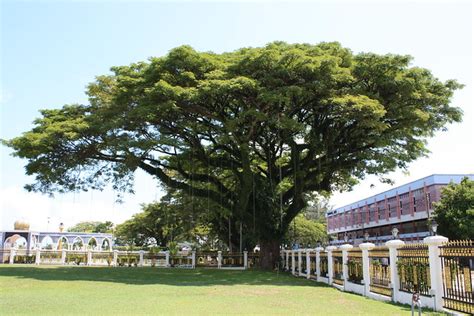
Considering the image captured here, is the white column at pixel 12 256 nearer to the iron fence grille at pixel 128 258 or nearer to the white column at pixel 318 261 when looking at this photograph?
the iron fence grille at pixel 128 258

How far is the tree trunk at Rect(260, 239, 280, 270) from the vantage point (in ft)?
75.8

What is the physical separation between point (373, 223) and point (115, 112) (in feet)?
146

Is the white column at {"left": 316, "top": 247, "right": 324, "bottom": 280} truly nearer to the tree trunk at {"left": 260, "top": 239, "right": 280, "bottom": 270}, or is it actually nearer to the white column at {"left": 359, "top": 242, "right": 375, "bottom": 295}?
the white column at {"left": 359, "top": 242, "right": 375, "bottom": 295}

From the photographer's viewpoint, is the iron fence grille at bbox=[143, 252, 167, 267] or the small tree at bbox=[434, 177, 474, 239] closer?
the iron fence grille at bbox=[143, 252, 167, 267]

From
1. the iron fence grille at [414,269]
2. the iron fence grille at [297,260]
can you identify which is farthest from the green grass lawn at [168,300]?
the iron fence grille at [297,260]

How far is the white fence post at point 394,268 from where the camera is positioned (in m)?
10.7

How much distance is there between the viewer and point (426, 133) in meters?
21.3

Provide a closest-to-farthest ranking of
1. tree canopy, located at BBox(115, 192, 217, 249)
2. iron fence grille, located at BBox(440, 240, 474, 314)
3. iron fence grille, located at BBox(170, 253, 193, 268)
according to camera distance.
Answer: iron fence grille, located at BBox(440, 240, 474, 314) → iron fence grille, located at BBox(170, 253, 193, 268) → tree canopy, located at BBox(115, 192, 217, 249)

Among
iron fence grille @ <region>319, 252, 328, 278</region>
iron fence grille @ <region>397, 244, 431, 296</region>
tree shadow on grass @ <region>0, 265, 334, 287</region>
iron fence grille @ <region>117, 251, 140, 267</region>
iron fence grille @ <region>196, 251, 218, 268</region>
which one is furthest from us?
iron fence grille @ <region>196, 251, 218, 268</region>

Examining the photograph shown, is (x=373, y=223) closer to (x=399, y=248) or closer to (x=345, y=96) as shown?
(x=345, y=96)

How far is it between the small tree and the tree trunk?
14.7 meters

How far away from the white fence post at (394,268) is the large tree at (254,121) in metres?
6.34

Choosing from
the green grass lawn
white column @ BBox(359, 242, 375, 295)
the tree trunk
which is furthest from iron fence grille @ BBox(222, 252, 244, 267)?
white column @ BBox(359, 242, 375, 295)

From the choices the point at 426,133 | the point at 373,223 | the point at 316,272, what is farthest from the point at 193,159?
the point at 373,223
